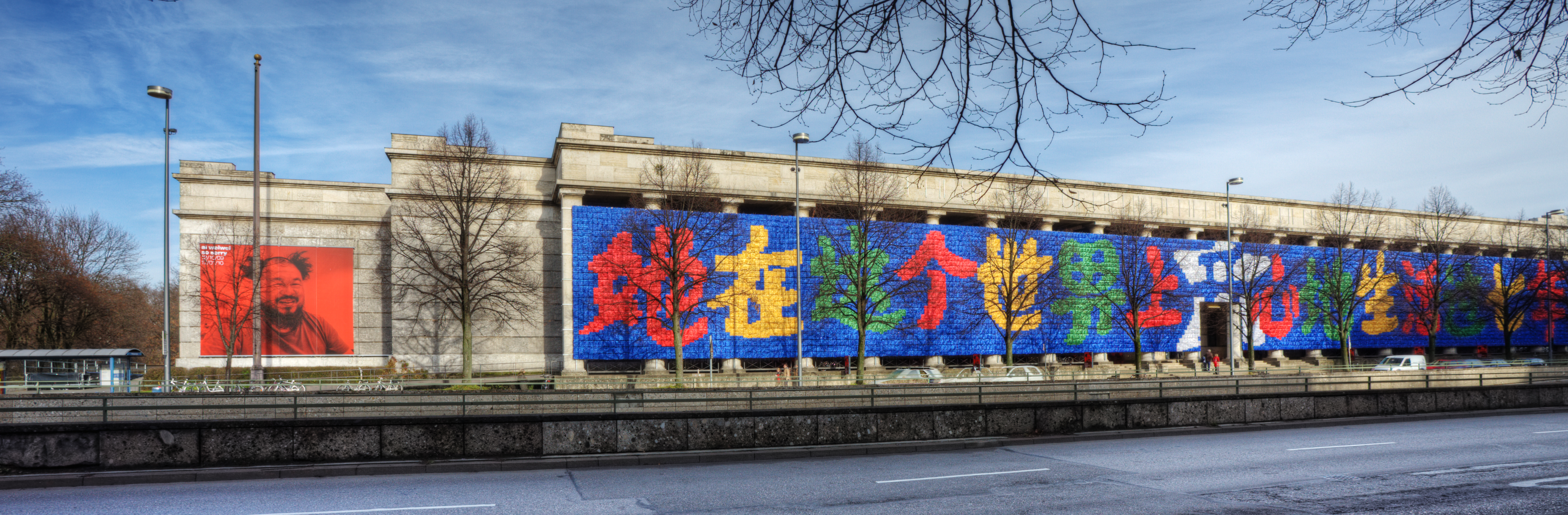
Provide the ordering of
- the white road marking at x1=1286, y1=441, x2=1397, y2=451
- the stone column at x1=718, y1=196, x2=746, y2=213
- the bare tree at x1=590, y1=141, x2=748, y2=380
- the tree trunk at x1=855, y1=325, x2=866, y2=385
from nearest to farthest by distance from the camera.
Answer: the white road marking at x1=1286, y1=441, x2=1397, y2=451 → the tree trunk at x1=855, y1=325, x2=866, y2=385 → the bare tree at x1=590, y1=141, x2=748, y2=380 → the stone column at x1=718, y1=196, x2=746, y2=213

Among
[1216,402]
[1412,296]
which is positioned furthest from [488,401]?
[1412,296]

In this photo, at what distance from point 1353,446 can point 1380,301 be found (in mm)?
56212

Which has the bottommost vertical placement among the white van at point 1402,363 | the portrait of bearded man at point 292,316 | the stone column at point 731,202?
the white van at point 1402,363

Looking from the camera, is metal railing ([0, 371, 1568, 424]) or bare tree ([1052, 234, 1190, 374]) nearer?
metal railing ([0, 371, 1568, 424])

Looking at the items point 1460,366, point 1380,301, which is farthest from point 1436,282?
point 1460,366

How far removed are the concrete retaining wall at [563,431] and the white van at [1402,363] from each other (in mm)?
27350

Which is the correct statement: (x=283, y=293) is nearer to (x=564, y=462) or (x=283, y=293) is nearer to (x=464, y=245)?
(x=464, y=245)

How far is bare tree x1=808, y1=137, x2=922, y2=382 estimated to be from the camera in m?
39.9

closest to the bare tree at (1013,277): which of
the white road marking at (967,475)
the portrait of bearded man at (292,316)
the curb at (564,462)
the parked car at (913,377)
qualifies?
the parked car at (913,377)

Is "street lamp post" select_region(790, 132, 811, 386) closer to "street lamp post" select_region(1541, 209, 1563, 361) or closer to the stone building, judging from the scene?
the stone building

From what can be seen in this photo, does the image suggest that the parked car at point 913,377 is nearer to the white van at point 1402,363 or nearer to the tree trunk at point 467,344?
the tree trunk at point 467,344

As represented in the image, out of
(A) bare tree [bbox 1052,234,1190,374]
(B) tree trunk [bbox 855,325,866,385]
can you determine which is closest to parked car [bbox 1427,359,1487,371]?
(A) bare tree [bbox 1052,234,1190,374]

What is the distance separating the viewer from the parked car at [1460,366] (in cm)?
3831

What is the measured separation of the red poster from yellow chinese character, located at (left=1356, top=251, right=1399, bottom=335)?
68.5m
